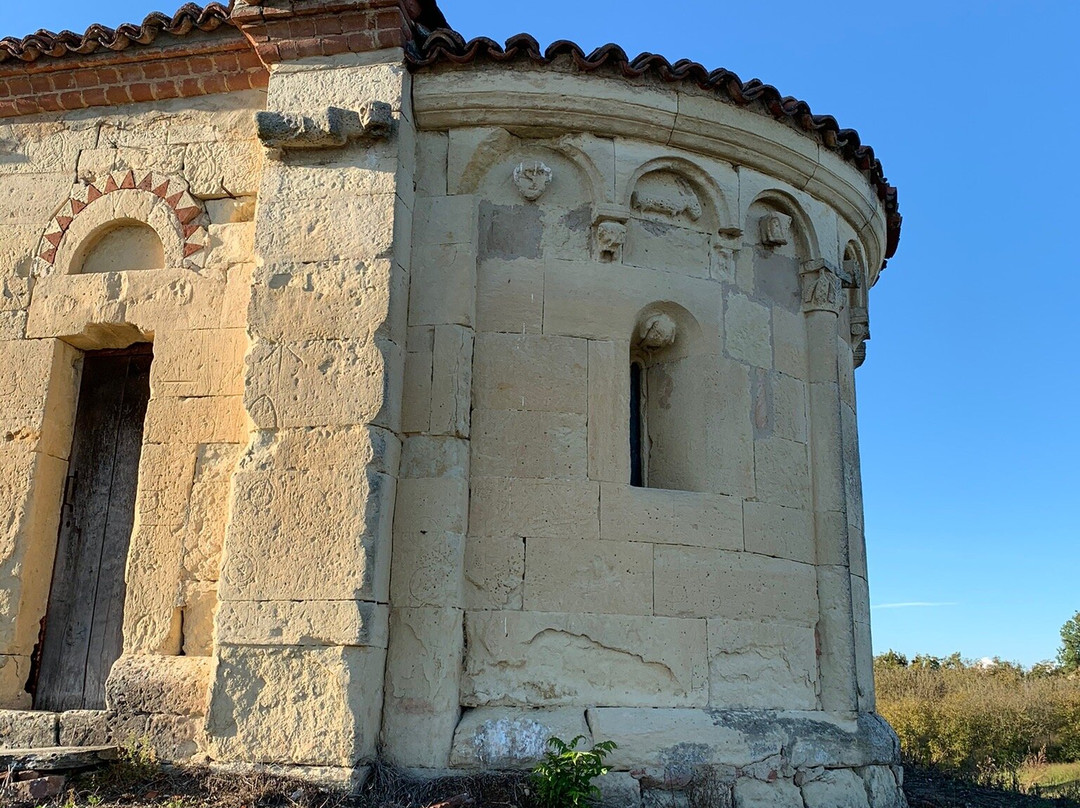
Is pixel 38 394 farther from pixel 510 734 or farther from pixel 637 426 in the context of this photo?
pixel 637 426

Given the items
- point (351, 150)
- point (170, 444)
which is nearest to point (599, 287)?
point (351, 150)

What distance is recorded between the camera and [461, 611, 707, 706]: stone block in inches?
200

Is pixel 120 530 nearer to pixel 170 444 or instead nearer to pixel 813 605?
pixel 170 444

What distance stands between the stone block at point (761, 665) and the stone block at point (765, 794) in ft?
1.34

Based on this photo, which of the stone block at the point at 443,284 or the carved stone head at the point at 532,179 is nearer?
the stone block at the point at 443,284

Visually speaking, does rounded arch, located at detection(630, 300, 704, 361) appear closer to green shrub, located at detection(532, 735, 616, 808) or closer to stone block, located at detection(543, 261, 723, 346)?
stone block, located at detection(543, 261, 723, 346)

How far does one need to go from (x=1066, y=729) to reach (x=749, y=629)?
451 inches

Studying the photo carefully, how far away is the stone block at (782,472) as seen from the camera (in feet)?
19.2

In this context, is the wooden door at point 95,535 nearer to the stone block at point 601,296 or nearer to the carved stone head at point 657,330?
the stone block at point 601,296

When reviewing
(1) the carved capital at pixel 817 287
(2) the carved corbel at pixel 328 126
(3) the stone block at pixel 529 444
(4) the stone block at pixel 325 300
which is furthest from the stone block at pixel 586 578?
(2) the carved corbel at pixel 328 126

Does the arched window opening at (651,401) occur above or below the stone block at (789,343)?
below

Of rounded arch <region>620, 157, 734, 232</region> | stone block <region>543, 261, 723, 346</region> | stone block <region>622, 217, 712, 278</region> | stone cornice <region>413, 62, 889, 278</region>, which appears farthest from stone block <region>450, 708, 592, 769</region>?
stone cornice <region>413, 62, 889, 278</region>

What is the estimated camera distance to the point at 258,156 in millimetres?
6031

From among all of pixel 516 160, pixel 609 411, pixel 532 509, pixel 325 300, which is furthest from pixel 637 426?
pixel 325 300
